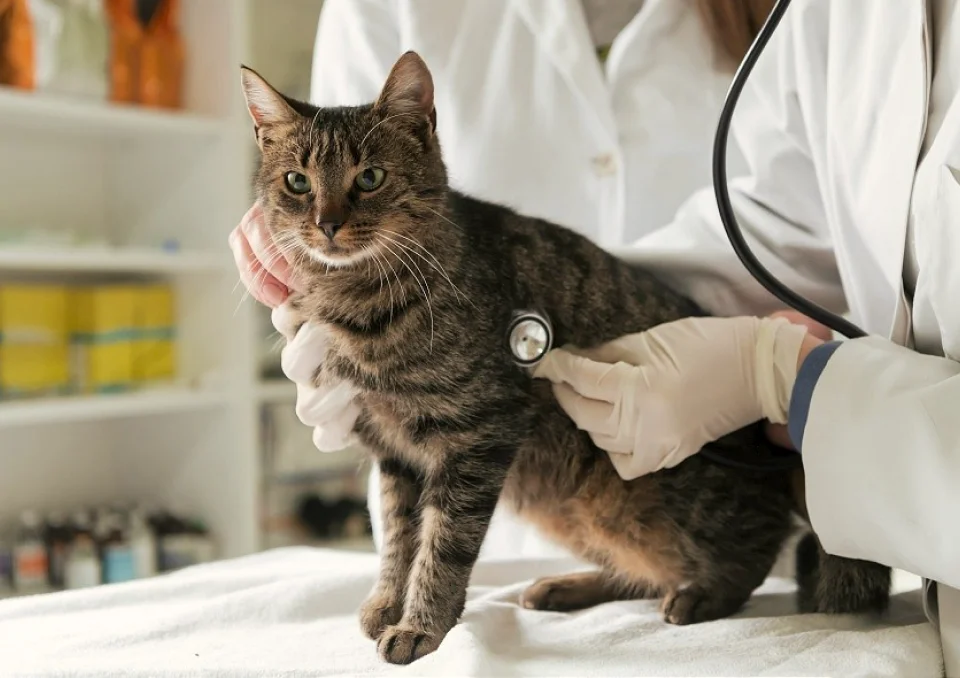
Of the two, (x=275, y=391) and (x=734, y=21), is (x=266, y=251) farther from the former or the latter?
(x=275, y=391)

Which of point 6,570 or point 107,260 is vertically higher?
point 107,260

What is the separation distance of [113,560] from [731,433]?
1860mm

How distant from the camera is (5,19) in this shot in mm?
2242

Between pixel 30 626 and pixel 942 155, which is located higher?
pixel 942 155

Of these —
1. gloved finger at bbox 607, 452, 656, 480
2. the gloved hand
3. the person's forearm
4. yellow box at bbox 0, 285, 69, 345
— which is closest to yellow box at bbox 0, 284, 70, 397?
yellow box at bbox 0, 285, 69, 345

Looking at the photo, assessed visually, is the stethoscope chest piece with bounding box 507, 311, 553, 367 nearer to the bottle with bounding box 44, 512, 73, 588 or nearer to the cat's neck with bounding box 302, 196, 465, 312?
the cat's neck with bounding box 302, 196, 465, 312

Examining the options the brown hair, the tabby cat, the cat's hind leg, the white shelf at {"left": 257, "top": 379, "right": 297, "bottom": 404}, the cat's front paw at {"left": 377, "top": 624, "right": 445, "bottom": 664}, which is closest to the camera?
the cat's front paw at {"left": 377, "top": 624, "right": 445, "bottom": 664}

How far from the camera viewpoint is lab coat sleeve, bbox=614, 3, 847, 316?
3.85 feet

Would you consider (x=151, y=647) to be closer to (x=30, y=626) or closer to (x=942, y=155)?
(x=30, y=626)

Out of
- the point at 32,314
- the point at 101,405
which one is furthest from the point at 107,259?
the point at 101,405

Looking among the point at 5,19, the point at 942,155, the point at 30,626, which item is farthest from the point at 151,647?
the point at 5,19

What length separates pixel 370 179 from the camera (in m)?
1.01

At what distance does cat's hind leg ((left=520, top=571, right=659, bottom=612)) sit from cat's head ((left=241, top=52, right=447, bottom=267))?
1.46ft

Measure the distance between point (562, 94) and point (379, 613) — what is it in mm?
834
